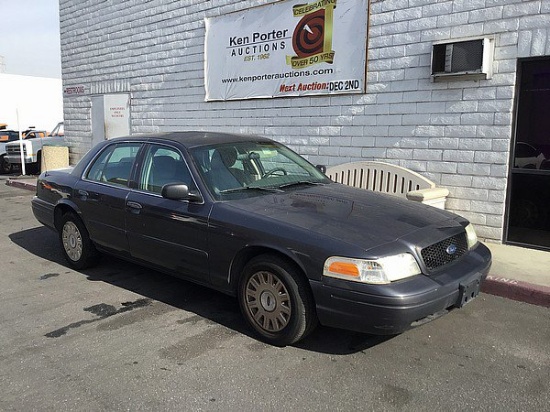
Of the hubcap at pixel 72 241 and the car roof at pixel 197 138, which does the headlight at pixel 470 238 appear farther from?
the hubcap at pixel 72 241

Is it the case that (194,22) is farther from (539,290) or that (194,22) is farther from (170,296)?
(539,290)

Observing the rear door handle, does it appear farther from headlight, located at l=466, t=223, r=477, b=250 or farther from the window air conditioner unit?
the window air conditioner unit

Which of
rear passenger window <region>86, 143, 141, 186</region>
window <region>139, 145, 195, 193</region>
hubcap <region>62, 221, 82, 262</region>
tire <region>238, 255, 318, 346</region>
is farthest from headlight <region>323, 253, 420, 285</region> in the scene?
hubcap <region>62, 221, 82, 262</region>

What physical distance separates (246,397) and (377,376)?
0.89 m

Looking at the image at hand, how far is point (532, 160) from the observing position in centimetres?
609

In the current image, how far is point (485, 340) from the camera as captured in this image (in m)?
3.83

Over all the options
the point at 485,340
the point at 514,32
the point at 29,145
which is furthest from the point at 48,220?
the point at 29,145

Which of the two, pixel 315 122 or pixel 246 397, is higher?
pixel 315 122

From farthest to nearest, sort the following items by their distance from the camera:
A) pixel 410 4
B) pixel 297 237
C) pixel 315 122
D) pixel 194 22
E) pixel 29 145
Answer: pixel 29 145, pixel 194 22, pixel 315 122, pixel 410 4, pixel 297 237

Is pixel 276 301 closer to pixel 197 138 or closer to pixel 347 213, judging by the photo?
pixel 347 213

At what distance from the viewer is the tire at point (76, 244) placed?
545 cm

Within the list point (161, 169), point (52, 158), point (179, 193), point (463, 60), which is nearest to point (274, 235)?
point (179, 193)

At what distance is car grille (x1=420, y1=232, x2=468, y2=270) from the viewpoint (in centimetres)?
345

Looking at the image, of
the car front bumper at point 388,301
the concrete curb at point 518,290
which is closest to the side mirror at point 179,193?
the car front bumper at point 388,301
